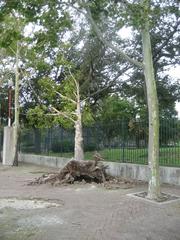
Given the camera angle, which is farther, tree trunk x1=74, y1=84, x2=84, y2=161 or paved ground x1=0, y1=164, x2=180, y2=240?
tree trunk x1=74, y1=84, x2=84, y2=161

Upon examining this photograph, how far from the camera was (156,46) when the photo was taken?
814 inches

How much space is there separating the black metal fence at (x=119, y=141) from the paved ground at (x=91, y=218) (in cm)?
207

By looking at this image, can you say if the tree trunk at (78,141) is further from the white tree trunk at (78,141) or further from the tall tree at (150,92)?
the tall tree at (150,92)

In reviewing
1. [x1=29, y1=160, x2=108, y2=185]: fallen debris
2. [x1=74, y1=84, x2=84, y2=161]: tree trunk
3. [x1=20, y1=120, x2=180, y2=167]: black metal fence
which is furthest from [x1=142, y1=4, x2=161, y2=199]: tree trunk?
[x1=74, y1=84, x2=84, y2=161]: tree trunk

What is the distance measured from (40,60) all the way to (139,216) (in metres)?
16.0

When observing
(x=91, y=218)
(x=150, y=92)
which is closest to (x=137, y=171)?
(x=150, y=92)

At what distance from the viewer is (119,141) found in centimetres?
1678

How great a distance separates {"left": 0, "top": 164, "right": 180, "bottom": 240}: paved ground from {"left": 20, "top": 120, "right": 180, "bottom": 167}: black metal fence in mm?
2068

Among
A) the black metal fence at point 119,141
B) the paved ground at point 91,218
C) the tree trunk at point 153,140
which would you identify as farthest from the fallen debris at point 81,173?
the tree trunk at point 153,140

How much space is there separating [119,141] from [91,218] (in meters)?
8.21

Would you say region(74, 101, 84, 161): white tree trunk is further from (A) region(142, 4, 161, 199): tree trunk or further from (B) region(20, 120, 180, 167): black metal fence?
(A) region(142, 4, 161, 199): tree trunk

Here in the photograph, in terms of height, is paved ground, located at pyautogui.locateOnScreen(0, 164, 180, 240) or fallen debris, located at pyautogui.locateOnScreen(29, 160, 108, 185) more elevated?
fallen debris, located at pyautogui.locateOnScreen(29, 160, 108, 185)

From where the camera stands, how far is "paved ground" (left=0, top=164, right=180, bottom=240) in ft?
24.1

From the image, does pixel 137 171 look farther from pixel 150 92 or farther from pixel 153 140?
pixel 150 92
